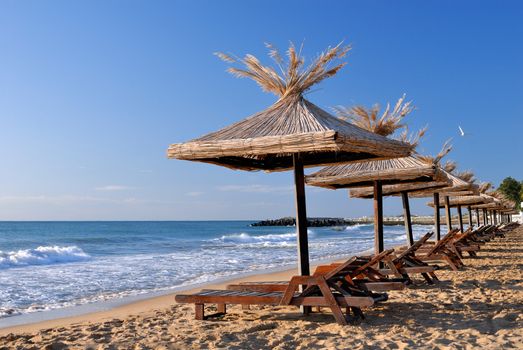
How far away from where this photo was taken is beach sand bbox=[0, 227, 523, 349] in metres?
4.55

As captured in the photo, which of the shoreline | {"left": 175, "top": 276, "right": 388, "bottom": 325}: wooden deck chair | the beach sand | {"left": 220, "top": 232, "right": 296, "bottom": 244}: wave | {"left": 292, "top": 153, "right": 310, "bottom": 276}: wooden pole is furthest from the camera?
{"left": 220, "top": 232, "right": 296, "bottom": 244}: wave

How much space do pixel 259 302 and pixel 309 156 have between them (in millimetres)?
2459

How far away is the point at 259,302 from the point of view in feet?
17.2

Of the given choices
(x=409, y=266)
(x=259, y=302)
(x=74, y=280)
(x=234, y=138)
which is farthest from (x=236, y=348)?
(x=74, y=280)

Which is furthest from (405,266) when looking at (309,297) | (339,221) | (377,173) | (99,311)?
(339,221)

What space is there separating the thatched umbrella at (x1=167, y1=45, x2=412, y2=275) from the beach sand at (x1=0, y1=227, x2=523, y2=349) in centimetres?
88

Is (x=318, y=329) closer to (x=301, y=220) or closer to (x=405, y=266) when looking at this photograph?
(x=301, y=220)

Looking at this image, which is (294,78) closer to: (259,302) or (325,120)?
(325,120)

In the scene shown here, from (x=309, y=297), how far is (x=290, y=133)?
1.62 meters

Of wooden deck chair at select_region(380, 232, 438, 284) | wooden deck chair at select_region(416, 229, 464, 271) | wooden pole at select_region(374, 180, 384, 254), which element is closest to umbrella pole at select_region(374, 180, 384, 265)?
wooden pole at select_region(374, 180, 384, 254)

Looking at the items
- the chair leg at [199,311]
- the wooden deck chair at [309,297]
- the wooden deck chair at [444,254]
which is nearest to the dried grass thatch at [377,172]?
the wooden deck chair at [444,254]

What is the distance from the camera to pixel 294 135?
504 cm

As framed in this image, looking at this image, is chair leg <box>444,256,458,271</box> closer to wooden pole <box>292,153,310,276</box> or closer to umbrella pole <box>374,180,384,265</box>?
umbrella pole <box>374,180,384,265</box>

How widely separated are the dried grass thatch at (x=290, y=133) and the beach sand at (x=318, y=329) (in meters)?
1.72
